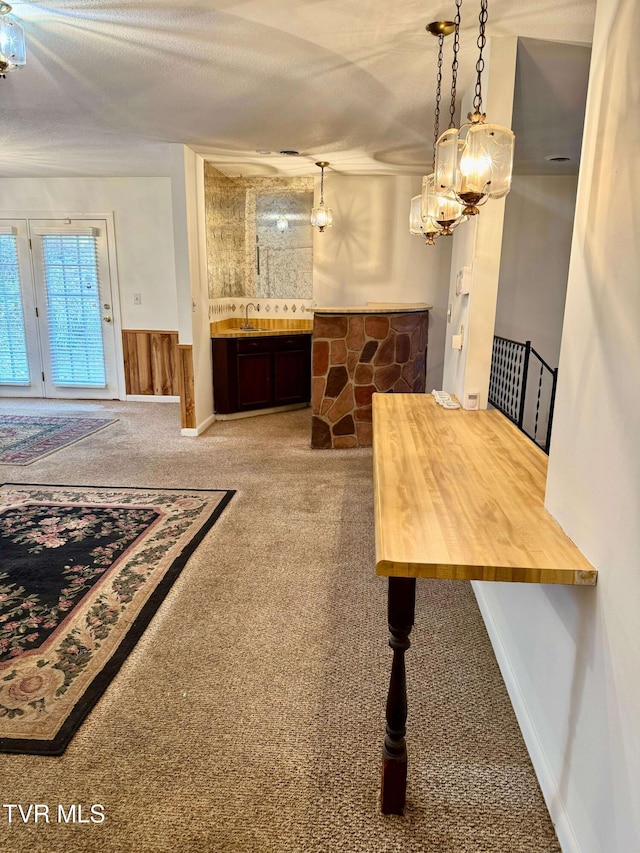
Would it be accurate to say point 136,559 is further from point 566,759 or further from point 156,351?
point 156,351

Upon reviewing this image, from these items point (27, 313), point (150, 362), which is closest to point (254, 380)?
point (150, 362)

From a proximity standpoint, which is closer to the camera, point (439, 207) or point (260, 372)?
point (439, 207)

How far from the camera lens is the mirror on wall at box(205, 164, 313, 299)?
6203 millimetres

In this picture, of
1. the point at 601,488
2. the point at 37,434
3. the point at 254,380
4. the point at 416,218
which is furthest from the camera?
the point at 254,380

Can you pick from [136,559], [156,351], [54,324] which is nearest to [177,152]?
[156,351]

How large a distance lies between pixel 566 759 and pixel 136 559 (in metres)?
2.14

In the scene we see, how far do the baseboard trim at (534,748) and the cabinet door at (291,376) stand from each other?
13.3 feet

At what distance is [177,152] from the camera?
4.66 metres

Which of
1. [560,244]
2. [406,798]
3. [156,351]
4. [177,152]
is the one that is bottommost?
[406,798]

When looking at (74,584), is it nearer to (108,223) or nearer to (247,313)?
(247,313)

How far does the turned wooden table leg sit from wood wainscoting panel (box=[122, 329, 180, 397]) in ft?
18.4

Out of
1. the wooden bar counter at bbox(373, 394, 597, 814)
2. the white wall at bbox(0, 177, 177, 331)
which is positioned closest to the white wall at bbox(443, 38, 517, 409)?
the wooden bar counter at bbox(373, 394, 597, 814)

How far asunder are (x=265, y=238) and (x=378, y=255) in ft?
4.27

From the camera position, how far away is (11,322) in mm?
6672
